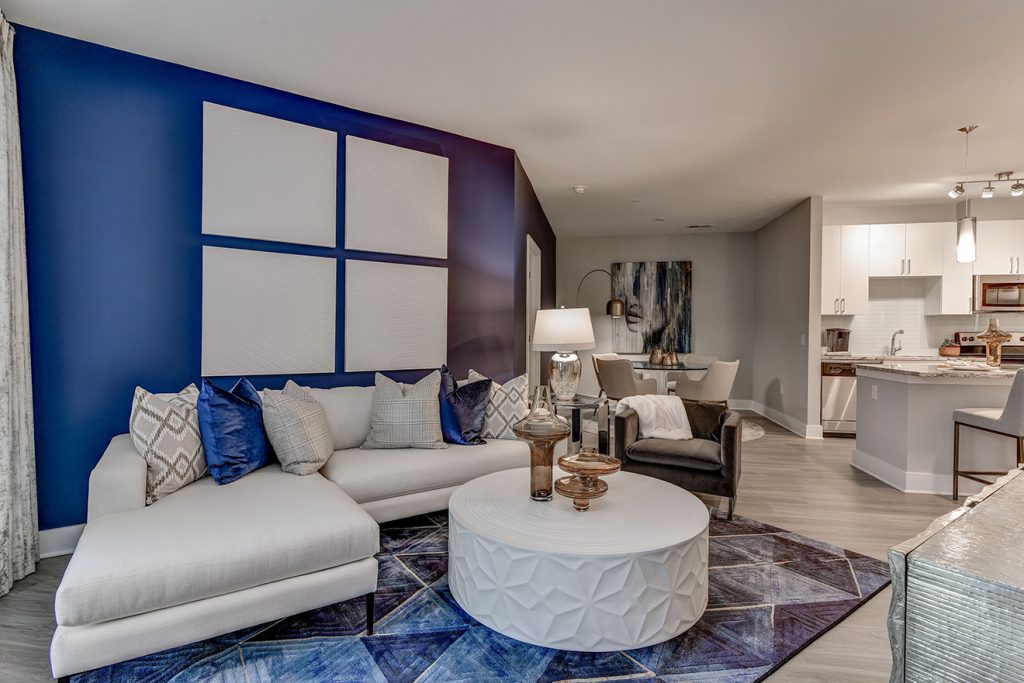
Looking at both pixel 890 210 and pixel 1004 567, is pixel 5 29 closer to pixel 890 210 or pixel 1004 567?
pixel 1004 567

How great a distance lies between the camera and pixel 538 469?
2352mm

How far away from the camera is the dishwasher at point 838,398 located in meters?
6.01

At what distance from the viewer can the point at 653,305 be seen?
327 inches

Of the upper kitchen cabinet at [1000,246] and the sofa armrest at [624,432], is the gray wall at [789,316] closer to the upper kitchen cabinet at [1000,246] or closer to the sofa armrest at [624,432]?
the upper kitchen cabinet at [1000,246]

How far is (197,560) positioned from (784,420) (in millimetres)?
6693

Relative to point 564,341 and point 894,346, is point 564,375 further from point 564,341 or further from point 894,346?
point 894,346

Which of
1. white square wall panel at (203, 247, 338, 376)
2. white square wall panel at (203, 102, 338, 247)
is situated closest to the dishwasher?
white square wall panel at (203, 247, 338, 376)

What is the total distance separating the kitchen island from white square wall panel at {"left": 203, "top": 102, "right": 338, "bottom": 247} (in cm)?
433

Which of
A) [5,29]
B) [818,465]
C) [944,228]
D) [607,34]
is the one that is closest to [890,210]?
[944,228]

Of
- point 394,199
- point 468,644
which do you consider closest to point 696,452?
point 468,644

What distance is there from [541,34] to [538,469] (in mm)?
2116

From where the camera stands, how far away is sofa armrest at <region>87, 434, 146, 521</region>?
2111mm

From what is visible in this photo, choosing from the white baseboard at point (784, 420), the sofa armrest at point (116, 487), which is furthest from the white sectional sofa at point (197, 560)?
the white baseboard at point (784, 420)

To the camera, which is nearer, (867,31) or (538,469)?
(538,469)
